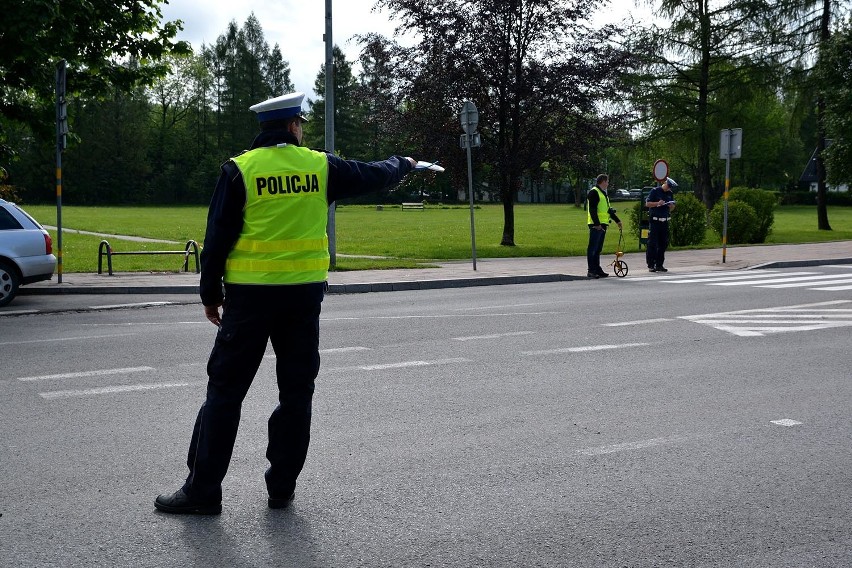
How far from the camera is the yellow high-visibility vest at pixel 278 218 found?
4320 millimetres

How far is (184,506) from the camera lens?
436cm

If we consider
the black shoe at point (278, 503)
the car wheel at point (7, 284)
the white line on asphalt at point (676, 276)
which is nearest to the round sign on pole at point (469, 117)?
Answer: the white line on asphalt at point (676, 276)

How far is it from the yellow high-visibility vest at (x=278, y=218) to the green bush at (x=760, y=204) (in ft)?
89.2

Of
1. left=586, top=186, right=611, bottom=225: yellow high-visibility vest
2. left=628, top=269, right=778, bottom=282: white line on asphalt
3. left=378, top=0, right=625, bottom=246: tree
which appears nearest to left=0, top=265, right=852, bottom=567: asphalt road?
left=628, top=269, right=778, bottom=282: white line on asphalt

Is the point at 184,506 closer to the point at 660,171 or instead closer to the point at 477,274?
the point at 477,274

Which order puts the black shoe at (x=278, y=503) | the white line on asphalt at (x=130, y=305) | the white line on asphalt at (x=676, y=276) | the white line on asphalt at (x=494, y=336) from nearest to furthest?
the black shoe at (x=278, y=503)
the white line on asphalt at (x=494, y=336)
the white line on asphalt at (x=130, y=305)
the white line on asphalt at (x=676, y=276)

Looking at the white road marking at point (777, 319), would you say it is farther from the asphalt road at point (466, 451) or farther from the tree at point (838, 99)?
the tree at point (838, 99)

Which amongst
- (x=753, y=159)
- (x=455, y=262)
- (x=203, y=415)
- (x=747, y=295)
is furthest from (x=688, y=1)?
(x=753, y=159)

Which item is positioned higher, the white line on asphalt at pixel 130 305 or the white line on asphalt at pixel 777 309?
the white line on asphalt at pixel 777 309

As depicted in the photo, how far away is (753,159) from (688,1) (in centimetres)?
5075

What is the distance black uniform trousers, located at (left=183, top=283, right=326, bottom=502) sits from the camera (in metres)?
4.35

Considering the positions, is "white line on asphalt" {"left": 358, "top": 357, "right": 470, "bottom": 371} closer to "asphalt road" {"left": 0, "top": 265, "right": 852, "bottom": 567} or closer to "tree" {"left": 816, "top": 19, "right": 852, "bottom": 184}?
"asphalt road" {"left": 0, "top": 265, "right": 852, "bottom": 567}

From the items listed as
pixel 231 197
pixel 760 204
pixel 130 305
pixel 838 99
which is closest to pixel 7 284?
pixel 130 305

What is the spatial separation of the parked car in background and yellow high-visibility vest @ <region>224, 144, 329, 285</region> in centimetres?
1039
